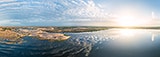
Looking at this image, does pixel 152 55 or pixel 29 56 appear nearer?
pixel 29 56

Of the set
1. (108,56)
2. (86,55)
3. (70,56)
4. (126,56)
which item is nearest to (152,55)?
(126,56)

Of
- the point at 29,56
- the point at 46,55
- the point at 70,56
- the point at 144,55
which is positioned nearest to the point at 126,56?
the point at 144,55

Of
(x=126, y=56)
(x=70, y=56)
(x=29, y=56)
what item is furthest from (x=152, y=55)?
A: (x=29, y=56)

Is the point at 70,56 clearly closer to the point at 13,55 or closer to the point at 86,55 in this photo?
the point at 86,55

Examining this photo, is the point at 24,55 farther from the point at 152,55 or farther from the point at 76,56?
the point at 152,55

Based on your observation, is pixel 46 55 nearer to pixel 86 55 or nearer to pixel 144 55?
pixel 86 55

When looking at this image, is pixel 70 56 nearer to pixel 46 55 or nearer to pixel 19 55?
pixel 46 55
